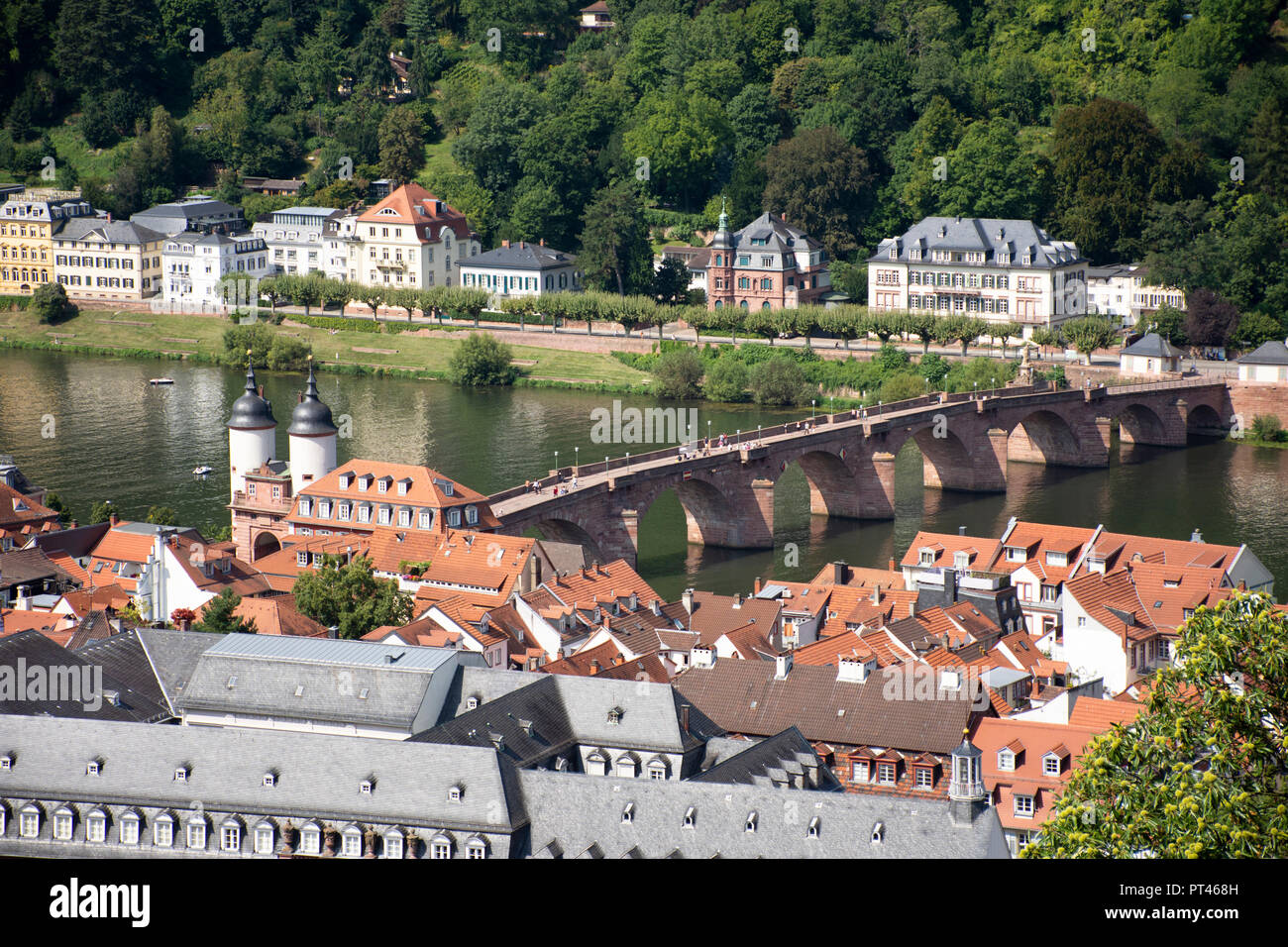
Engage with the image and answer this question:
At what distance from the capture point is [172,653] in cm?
5128

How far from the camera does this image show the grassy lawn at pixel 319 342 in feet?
427

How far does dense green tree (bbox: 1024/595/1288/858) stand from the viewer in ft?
67.7

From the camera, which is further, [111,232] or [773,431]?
[111,232]

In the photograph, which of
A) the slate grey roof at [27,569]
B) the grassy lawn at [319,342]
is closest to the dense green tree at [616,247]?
the grassy lawn at [319,342]

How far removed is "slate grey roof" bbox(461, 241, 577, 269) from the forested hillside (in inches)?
74.0

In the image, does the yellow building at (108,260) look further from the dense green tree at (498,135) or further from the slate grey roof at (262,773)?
the slate grey roof at (262,773)

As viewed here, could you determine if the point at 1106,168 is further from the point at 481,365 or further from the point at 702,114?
the point at 481,365

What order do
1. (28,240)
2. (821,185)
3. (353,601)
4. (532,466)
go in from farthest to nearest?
Result: (28,240)
(821,185)
(532,466)
(353,601)

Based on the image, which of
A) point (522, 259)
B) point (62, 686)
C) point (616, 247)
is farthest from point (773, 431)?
point (522, 259)

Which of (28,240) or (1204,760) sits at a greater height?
(28,240)

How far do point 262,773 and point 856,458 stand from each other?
55833mm

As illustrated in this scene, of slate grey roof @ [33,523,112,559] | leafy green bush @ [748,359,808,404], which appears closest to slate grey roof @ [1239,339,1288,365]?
leafy green bush @ [748,359,808,404]

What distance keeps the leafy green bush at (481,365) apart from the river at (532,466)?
1663mm
